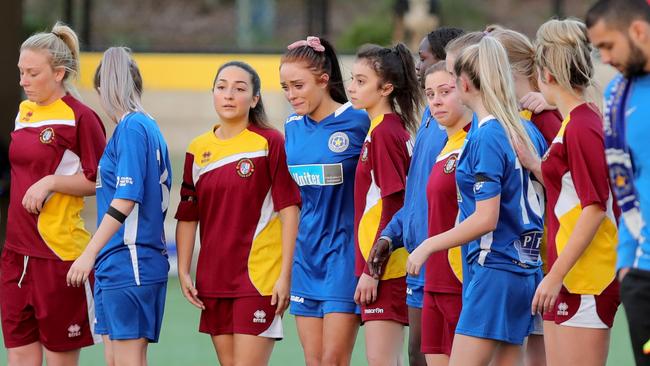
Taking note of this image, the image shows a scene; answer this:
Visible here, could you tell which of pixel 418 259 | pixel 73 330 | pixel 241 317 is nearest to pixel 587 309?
pixel 418 259

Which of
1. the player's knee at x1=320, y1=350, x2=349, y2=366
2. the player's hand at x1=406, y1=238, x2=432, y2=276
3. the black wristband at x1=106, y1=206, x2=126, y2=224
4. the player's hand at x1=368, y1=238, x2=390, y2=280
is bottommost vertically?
the player's knee at x1=320, y1=350, x2=349, y2=366

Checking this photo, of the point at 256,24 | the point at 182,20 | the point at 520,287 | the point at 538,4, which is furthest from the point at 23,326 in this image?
the point at 538,4

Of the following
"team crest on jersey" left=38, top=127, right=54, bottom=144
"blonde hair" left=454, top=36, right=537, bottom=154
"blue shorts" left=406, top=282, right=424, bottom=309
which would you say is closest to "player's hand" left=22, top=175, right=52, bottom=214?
"team crest on jersey" left=38, top=127, right=54, bottom=144

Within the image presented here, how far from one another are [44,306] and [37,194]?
1.68ft

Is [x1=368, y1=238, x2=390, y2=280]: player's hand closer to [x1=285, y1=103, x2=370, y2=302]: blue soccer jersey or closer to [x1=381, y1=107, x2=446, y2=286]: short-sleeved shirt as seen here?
[x1=381, y1=107, x2=446, y2=286]: short-sleeved shirt

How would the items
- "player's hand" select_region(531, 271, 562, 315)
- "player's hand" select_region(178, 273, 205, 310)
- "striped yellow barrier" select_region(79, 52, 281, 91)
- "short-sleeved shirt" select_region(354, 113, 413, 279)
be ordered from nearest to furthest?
"player's hand" select_region(531, 271, 562, 315), "short-sleeved shirt" select_region(354, 113, 413, 279), "player's hand" select_region(178, 273, 205, 310), "striped yellow barrier" select_region(79, 52, 281, 91)

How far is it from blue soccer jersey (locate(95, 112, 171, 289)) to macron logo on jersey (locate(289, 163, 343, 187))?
62 cm

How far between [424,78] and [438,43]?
7.0 inches

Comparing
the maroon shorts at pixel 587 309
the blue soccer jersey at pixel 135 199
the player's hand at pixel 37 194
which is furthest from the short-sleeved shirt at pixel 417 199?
the player's hand at pixel 37 194

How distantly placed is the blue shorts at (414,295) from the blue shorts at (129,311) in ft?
3.51

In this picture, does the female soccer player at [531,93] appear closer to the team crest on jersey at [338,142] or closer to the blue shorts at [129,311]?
the team crest on jersey at [338,142]

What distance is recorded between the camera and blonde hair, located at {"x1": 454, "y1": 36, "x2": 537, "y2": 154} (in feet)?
13.6

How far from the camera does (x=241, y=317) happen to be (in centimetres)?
490

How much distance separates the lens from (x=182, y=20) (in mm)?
19484
